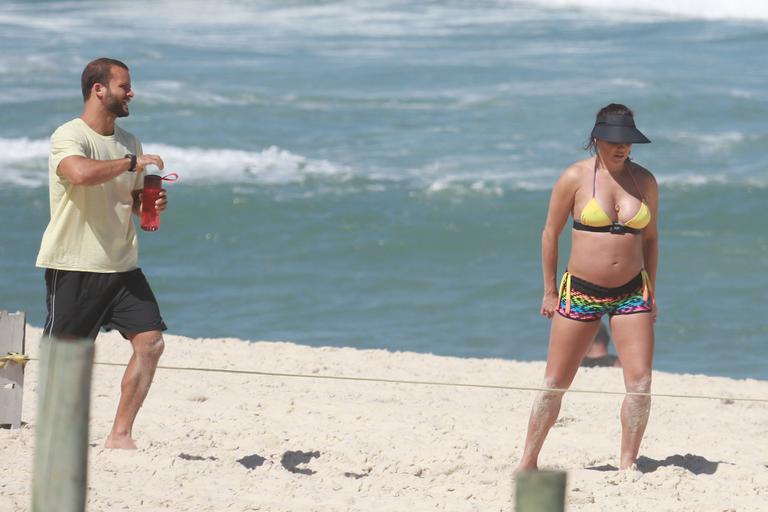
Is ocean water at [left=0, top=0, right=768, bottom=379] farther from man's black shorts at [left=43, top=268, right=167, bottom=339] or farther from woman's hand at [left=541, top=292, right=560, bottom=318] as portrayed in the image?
woman's hand at [left=541, top=292, right=560, bottom=318]

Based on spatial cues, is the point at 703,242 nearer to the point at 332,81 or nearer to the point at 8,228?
the point at 8,228

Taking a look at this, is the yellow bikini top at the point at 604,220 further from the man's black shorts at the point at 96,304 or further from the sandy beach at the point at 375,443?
the man's black shorts at the point at 96,304

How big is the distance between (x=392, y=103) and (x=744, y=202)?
24.7 feet

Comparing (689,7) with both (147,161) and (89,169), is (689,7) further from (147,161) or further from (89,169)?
(89,169)

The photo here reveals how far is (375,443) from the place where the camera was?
656 centimetres

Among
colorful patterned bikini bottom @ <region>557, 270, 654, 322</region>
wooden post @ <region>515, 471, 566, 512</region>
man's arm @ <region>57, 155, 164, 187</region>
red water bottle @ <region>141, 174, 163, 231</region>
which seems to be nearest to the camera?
wooden post @ <region>515, 471, 566, 512</region>

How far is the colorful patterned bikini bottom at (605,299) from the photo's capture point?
19.2ft

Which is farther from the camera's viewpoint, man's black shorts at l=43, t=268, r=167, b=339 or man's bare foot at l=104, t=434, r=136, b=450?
man's bare foot at l=104, t=434, r=136, b=450

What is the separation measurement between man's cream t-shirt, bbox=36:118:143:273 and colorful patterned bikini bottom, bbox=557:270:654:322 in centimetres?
191

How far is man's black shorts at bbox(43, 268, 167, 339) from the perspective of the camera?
222 inches

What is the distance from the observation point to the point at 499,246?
1518 centimetres

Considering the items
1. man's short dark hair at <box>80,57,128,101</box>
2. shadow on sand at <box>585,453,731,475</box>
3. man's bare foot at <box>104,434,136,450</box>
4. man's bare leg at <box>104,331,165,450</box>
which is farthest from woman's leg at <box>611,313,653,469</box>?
man's short dark hair at <box>80,57,128,101</box>

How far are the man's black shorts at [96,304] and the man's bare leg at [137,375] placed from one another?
5 cm

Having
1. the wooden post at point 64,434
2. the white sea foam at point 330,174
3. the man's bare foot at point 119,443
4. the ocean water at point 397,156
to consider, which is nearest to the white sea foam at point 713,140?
the ocean water at point 397,156
